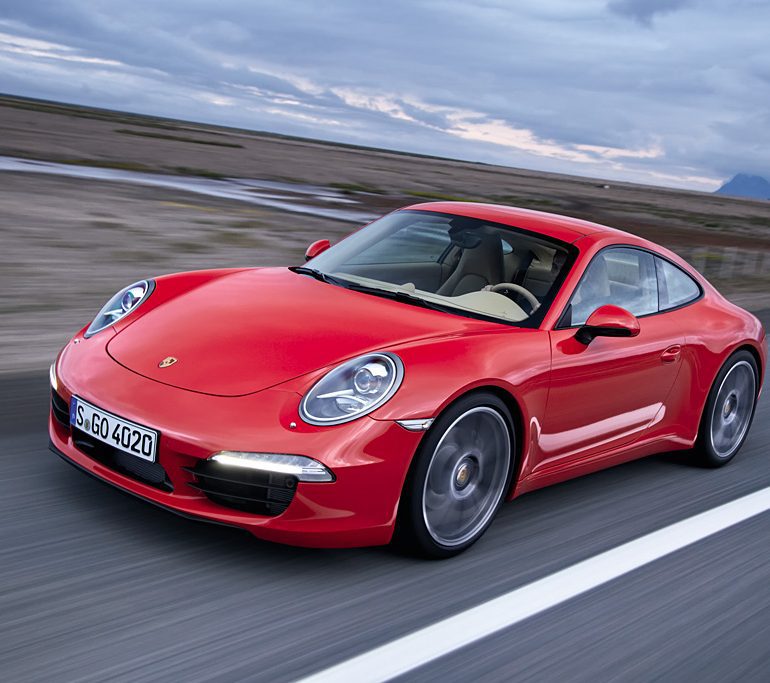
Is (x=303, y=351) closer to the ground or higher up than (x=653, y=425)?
higher up

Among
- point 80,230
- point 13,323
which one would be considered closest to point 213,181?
point 80,230

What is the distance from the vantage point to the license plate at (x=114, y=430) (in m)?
3.39

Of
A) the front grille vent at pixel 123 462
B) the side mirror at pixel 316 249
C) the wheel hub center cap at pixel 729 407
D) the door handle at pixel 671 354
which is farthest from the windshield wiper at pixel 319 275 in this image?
the wheel hub center cap at pixel 729 407

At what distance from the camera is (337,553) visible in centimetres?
372

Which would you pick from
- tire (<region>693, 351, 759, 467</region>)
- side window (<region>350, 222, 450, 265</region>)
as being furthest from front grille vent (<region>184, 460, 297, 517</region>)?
tire (<region>693, 351, 759, 467</region>)

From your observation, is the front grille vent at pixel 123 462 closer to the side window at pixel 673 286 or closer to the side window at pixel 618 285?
the side window at pixel 618 285

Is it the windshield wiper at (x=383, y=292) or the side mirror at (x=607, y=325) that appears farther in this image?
the windshield wiper at (x=383, y=292)

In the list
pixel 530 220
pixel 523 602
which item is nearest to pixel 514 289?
pixel 530 220

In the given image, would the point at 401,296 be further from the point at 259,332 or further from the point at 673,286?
the point at 673,286

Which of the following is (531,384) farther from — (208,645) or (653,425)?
(208,645)

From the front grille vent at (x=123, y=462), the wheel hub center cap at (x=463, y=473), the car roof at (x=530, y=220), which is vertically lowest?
the front grille vent at (x=123, y=462)

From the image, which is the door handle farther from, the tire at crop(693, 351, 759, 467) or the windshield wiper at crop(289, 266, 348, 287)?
the windshield wiper at crop(289, 266, 348, 287)

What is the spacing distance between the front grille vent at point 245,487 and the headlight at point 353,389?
242 millimetres

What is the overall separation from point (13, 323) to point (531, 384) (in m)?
4.74
